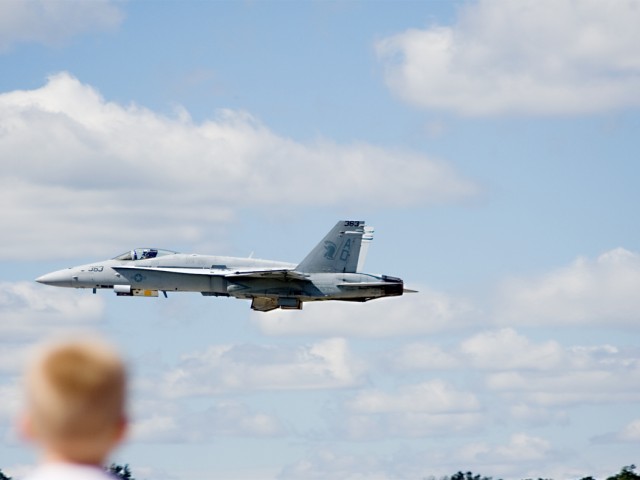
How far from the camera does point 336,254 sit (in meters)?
71.4

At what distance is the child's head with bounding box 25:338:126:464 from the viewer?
3654 mm

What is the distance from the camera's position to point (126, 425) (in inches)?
149

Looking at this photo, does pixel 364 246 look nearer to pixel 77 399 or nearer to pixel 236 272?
pixel 236 272

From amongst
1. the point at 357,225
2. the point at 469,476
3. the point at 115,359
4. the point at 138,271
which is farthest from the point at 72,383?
the point at 469,476

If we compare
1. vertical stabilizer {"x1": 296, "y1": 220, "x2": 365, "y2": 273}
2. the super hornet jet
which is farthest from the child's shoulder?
vertical stabilizer {"x1": 296, "y1": 220, "x2": 365, "y2": 273}

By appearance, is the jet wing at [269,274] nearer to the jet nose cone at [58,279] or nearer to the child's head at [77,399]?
the jet nose cone at [58,279]

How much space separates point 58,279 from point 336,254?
1532cm

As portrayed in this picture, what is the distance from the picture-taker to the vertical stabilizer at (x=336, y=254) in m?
70.9

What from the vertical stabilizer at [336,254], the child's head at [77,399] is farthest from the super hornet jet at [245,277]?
the child's head at [77,399]

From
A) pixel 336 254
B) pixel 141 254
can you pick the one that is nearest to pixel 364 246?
pixel 336 254

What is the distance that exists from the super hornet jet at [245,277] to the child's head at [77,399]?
63.8 metres

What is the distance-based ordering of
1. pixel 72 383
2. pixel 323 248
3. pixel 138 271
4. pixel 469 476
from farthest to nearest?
1. pixel 469 476
2. pixel 323 248
3. pixel 138 271
4. pixel 72 383

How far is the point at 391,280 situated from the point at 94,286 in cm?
1585

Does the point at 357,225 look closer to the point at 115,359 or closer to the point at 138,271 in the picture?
the point at 138,271
